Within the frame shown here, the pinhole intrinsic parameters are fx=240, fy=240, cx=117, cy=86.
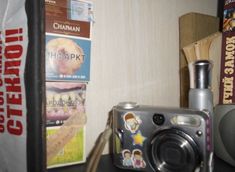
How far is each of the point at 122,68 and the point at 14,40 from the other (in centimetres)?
35

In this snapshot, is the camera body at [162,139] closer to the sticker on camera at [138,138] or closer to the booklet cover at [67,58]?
the sticker on camera at [138,138]

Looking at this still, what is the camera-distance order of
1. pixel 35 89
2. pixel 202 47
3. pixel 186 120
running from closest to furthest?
pixel 35 89
pixel 186 120
pixel 202 47

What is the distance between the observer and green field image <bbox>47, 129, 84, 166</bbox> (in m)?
0.57

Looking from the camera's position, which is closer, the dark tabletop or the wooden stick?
the dark tabletop

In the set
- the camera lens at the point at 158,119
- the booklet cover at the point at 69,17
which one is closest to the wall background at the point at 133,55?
the booklet cover at the point at 69,17

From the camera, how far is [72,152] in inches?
23.3

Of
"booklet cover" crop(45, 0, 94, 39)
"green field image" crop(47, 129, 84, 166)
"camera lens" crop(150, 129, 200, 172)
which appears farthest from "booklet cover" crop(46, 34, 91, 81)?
"camera lens" crop(150, 129, 200, 172)

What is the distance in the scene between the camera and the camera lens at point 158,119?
21.7 inches

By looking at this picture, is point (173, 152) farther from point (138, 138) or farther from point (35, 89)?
point (35, 89)

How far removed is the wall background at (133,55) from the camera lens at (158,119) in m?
0.18

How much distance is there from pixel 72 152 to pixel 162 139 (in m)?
0.22

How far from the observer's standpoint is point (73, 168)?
1.92 ft

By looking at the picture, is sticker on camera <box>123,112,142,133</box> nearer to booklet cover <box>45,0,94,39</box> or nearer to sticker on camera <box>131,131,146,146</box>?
sticker on camera <box>131,131,146,146</box>

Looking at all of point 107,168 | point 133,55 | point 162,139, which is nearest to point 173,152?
point 162,139
